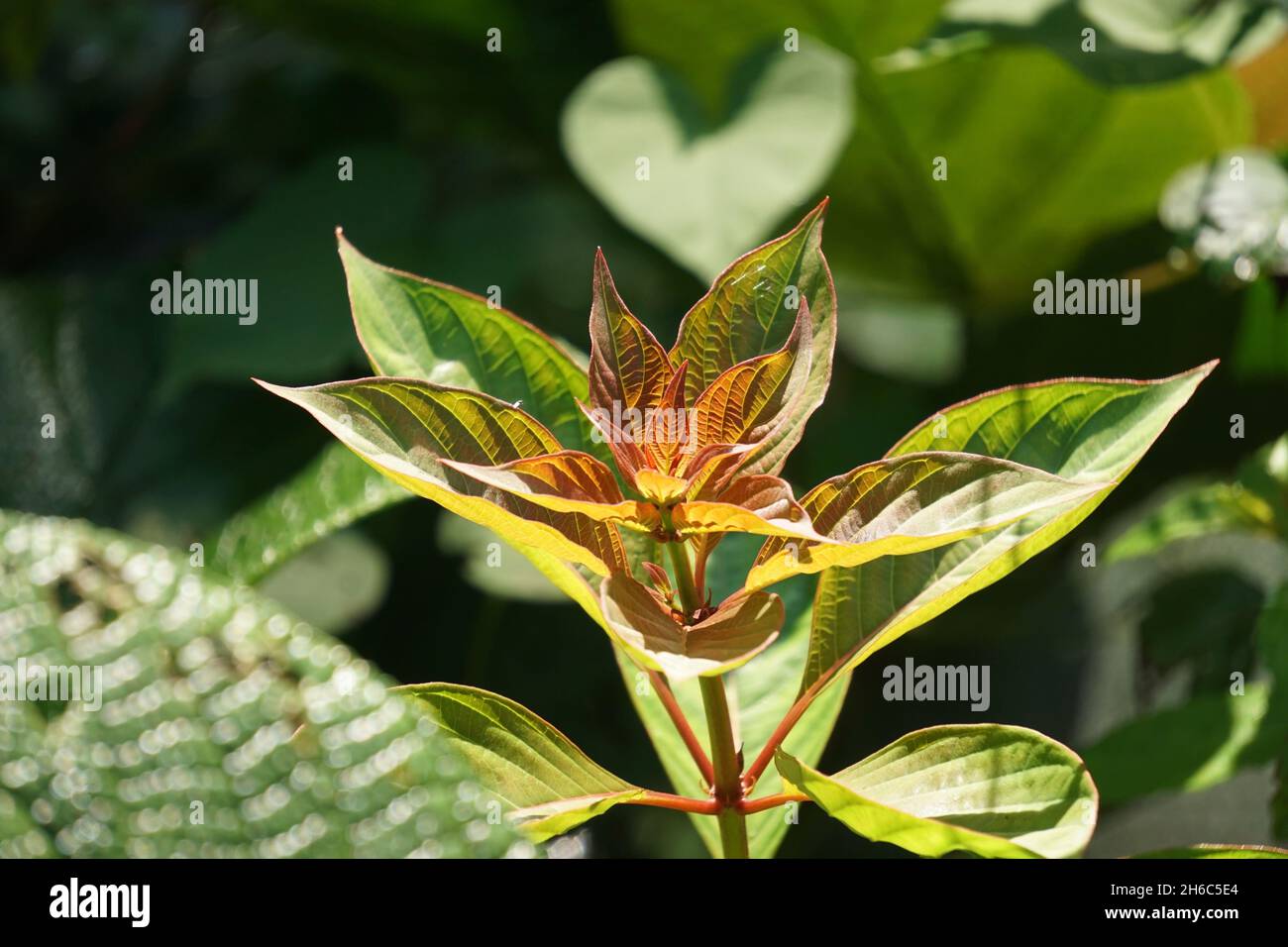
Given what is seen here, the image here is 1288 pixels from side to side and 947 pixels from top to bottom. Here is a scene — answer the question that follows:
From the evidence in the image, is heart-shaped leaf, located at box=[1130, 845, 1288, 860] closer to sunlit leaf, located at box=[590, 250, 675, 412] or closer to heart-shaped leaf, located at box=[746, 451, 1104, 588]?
heart-shaped leaf, located at box=[746, 451, 1104, 588]

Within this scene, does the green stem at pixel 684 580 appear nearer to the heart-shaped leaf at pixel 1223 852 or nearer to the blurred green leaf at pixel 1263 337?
the heart-shaped leaf at pixel 1223 852

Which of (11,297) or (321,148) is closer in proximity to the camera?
(11,297)

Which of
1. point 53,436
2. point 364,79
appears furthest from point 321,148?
point 53,436

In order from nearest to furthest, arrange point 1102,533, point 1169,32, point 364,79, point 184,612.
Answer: point 184,612
point 1169,32
point 1102,533
point 364,79

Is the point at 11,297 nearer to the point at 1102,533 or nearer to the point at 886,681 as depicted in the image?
the point at 886,681

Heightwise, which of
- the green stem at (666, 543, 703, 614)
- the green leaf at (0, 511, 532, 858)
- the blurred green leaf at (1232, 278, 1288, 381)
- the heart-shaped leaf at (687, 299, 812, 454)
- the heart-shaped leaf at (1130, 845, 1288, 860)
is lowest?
the heart-shaped leaf at (1130, 845, 1288, 860)

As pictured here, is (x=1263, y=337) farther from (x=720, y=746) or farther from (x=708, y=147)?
(x=720, y=746)

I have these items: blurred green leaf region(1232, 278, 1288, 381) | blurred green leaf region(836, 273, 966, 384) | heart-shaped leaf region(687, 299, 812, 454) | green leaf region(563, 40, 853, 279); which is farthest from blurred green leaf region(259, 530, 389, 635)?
blurred green leaf region(1232, 278, 1288, 381)
